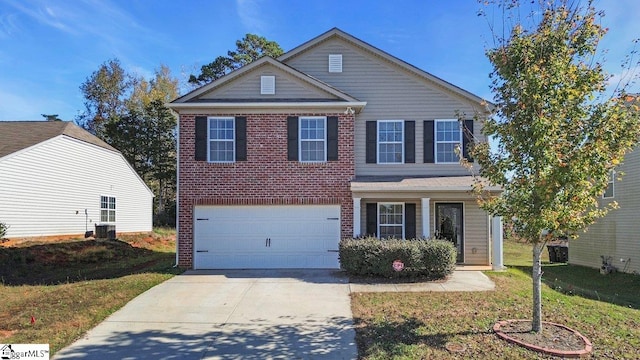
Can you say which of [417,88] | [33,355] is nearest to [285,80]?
[417,88]

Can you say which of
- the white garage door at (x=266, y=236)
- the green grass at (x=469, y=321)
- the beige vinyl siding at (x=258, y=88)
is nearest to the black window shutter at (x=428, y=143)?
the white garage door at (x=266, y=236)

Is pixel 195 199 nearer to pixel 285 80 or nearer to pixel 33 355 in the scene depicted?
pixel 285 80

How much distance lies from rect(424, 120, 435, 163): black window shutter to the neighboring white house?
49.7 feet

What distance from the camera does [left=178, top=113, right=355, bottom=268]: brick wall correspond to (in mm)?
13586

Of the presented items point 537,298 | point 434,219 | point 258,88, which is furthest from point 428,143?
point 537,298

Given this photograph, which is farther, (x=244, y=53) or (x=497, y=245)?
(x=244, y=53)

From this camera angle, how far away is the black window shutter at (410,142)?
14.3 meters

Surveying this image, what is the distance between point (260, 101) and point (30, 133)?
12790 mm

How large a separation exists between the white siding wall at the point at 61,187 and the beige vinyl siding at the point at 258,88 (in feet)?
30.1

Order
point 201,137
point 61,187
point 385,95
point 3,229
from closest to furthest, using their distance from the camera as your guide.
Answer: point 201,137, point 385,95, point 3,229, point 61,187

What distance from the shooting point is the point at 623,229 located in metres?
17.5

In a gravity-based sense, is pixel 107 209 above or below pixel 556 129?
below

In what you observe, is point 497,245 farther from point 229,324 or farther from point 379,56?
point 229,324

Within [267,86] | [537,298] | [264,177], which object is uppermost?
[267,86]
